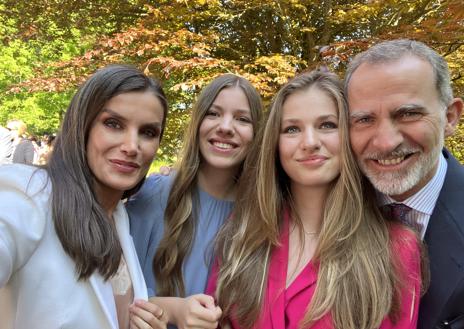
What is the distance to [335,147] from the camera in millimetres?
1914

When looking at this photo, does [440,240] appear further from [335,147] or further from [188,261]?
[188,261]

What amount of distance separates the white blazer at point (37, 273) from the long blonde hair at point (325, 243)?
63 cm

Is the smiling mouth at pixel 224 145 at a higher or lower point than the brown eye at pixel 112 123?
lower

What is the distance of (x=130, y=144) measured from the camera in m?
1.77

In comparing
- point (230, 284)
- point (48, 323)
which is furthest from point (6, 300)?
point (230, 284)

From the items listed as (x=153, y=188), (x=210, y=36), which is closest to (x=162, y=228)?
(x=153, y=188)

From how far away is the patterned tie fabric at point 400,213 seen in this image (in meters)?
1.89

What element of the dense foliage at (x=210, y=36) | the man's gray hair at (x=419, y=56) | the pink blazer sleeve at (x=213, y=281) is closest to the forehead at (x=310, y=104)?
the man's gray hair at (x=419, y=56)

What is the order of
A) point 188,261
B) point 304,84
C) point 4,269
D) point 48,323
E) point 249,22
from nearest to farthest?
point 4,269 → point 48,323 → point 304,84 → point 188,261 → point 249,22

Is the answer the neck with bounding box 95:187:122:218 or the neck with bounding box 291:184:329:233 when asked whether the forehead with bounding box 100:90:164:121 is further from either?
the neck with bounding box 291:184:329:233

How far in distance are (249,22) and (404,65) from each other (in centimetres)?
576

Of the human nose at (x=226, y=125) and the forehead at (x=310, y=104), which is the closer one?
the forehead at (x=310, y=104)

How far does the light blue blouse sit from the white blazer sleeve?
0.89m

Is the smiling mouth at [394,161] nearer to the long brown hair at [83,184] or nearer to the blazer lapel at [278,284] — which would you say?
the blazer lapel at [278,284]
